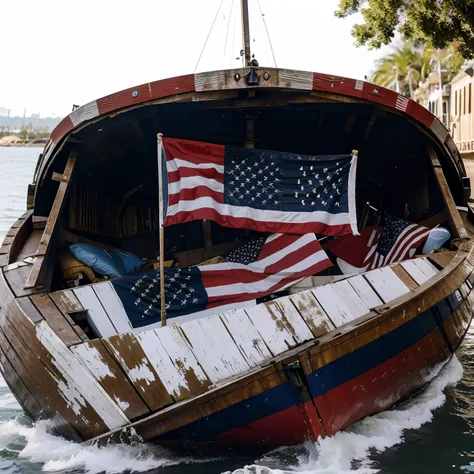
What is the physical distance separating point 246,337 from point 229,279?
1947 millimetres

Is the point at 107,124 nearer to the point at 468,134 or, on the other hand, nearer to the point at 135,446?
the point at 135,446

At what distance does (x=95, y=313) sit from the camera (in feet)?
21.9

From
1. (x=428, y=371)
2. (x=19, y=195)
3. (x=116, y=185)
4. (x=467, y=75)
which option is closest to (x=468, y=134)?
(x=467, y=75)

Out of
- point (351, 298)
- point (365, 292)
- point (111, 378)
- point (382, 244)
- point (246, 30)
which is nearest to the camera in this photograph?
point (111, 378)

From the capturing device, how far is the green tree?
15864mm

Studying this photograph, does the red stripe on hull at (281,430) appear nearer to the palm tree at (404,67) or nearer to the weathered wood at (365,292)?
the weathered wood at (365,292)

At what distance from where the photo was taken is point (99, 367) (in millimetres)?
5348

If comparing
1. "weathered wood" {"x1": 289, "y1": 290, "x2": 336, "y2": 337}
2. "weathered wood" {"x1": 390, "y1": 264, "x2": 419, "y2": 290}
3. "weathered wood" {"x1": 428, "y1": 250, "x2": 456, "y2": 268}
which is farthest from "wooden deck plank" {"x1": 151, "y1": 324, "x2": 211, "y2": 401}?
"weathered wood" {"x1": 428, "y1": 250, "x2": 456, "y2": 268}

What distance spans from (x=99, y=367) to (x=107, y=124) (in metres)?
3.45

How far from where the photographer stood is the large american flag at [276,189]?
Result: 7.45m

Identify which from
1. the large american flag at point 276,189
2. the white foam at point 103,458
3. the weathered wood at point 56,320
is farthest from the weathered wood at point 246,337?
the large american flag at point 276,189

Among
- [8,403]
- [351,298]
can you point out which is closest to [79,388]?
[351,298]

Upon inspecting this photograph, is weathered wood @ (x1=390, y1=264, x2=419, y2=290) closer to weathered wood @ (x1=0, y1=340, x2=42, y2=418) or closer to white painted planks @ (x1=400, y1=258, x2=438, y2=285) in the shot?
white painted planks @ (x1=400, y1=258, x2=438, y2=285)

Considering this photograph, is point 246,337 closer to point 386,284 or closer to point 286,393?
point 286,393
